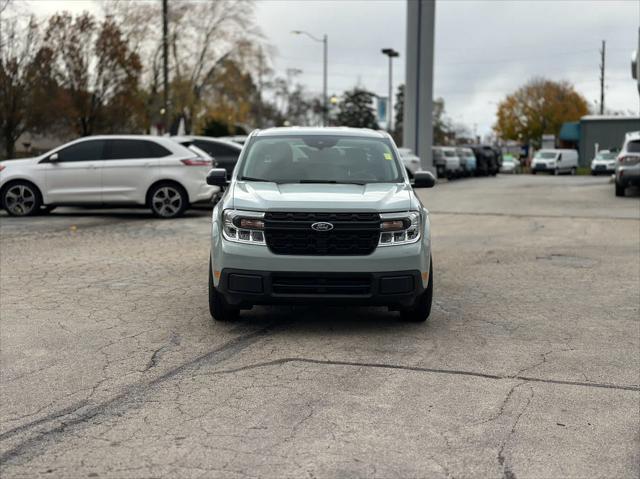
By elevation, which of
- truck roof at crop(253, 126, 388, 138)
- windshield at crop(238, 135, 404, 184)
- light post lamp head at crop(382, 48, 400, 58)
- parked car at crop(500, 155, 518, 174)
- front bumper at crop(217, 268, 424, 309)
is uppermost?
light post lamp head at crop(382, 48, 400, 58)

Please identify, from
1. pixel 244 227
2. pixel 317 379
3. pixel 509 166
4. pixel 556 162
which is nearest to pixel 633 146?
pixel 244 227

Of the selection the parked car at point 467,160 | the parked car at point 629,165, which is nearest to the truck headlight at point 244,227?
the parked car at point 629,165

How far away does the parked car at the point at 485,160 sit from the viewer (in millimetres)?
54438

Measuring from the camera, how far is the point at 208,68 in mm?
51406

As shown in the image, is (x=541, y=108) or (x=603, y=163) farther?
(x=541, y=108)

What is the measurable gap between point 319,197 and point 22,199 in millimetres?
11703

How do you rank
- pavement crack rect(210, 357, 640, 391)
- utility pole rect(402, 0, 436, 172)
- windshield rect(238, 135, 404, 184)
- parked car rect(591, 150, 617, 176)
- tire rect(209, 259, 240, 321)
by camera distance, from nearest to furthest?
pavement crack rect(210, 357, 640, 391) < tire rect(209, 259, 240, 321) < windshield rect(238, 135, 404, 184) < utility pole rect(402, 0, 436, 172) < parked car rect(591, 150, 617, 176)

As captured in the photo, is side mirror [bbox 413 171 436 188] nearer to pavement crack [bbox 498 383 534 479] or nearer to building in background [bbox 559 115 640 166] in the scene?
pavement crack [bbox 498 383 534 479]

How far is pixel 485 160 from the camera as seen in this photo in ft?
181

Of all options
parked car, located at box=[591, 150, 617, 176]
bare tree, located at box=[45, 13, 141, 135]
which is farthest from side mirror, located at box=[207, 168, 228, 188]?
parked car, located at box=[591, 150, 617, 176]

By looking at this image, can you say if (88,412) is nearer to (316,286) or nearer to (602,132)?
(316,286)

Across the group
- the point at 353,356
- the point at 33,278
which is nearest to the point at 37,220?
the point at 33,278

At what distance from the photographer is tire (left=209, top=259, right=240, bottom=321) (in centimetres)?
741

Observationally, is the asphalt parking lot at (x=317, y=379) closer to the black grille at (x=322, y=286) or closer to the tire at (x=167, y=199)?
the black grille at (x=322, y=286)
